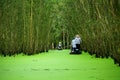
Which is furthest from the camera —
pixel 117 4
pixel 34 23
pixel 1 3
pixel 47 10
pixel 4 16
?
pixel 47 10

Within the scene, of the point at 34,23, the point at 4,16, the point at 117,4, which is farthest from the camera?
the point at 34,23

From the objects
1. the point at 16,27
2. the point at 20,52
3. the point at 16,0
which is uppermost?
the point at 16,0

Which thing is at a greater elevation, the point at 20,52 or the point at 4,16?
the point at 4,16

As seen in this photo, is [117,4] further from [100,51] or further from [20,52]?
[20,52]

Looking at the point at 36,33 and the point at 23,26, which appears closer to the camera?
the point at 23,26

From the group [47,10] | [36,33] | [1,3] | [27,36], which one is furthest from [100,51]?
[47,10]

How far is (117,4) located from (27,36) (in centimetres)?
1056

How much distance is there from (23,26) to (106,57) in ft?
21.3

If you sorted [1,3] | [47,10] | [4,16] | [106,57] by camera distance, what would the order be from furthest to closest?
[47,10] → [4,16] → [1,3] → [106,57]

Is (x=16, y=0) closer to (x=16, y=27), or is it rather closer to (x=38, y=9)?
(x=16, y=27)

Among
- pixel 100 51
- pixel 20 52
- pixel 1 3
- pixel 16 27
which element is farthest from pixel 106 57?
pixel 20 52

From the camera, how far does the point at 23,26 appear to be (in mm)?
17844

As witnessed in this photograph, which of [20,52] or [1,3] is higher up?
[1,3]

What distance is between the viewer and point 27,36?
1780 centimetres
